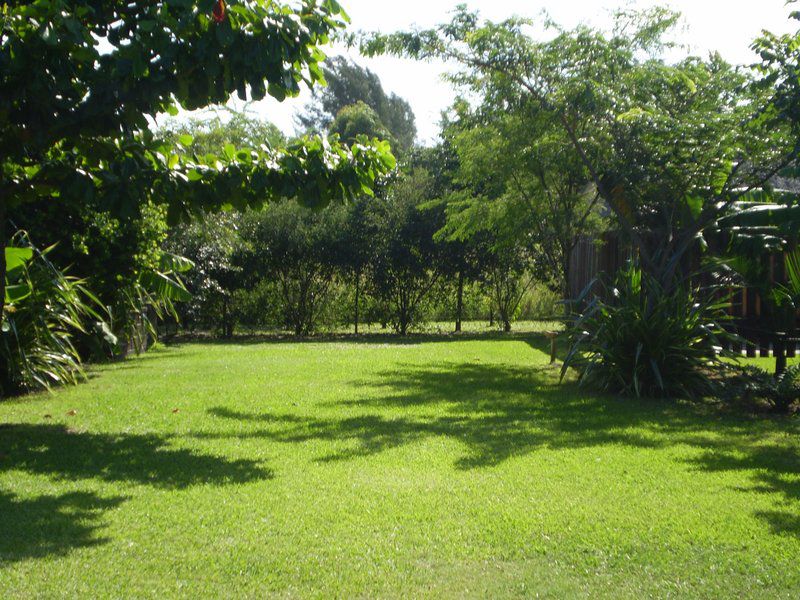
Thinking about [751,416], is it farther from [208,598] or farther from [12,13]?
[12,13]

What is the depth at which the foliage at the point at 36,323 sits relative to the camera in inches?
398

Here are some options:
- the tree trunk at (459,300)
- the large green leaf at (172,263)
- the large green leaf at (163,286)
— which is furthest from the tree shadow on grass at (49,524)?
the tree trunk at (459,300)

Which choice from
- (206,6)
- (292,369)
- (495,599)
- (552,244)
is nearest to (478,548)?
(495,599)

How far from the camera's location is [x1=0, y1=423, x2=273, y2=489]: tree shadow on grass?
21.8 feet

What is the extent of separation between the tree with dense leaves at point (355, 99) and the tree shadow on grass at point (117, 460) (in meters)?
49.7

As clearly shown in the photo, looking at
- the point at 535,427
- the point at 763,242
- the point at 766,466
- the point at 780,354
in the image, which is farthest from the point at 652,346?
the point at 766,466

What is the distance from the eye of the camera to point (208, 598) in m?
4.33

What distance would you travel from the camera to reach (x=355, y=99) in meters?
56.7

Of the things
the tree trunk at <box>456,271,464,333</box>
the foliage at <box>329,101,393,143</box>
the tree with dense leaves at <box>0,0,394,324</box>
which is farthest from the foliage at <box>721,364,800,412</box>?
the foliage at <box>329,101,393,143</box>

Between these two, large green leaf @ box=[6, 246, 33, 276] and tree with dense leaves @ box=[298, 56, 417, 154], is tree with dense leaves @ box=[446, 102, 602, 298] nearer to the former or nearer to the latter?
large green leaf @ box=[6, 246, 33, 276]

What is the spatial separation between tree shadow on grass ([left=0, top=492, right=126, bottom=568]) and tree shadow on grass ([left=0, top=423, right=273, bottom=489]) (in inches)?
23.1

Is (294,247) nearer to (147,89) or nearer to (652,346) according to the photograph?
(652,346)

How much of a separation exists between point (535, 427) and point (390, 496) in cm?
305

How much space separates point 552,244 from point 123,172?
1397 centimetres
